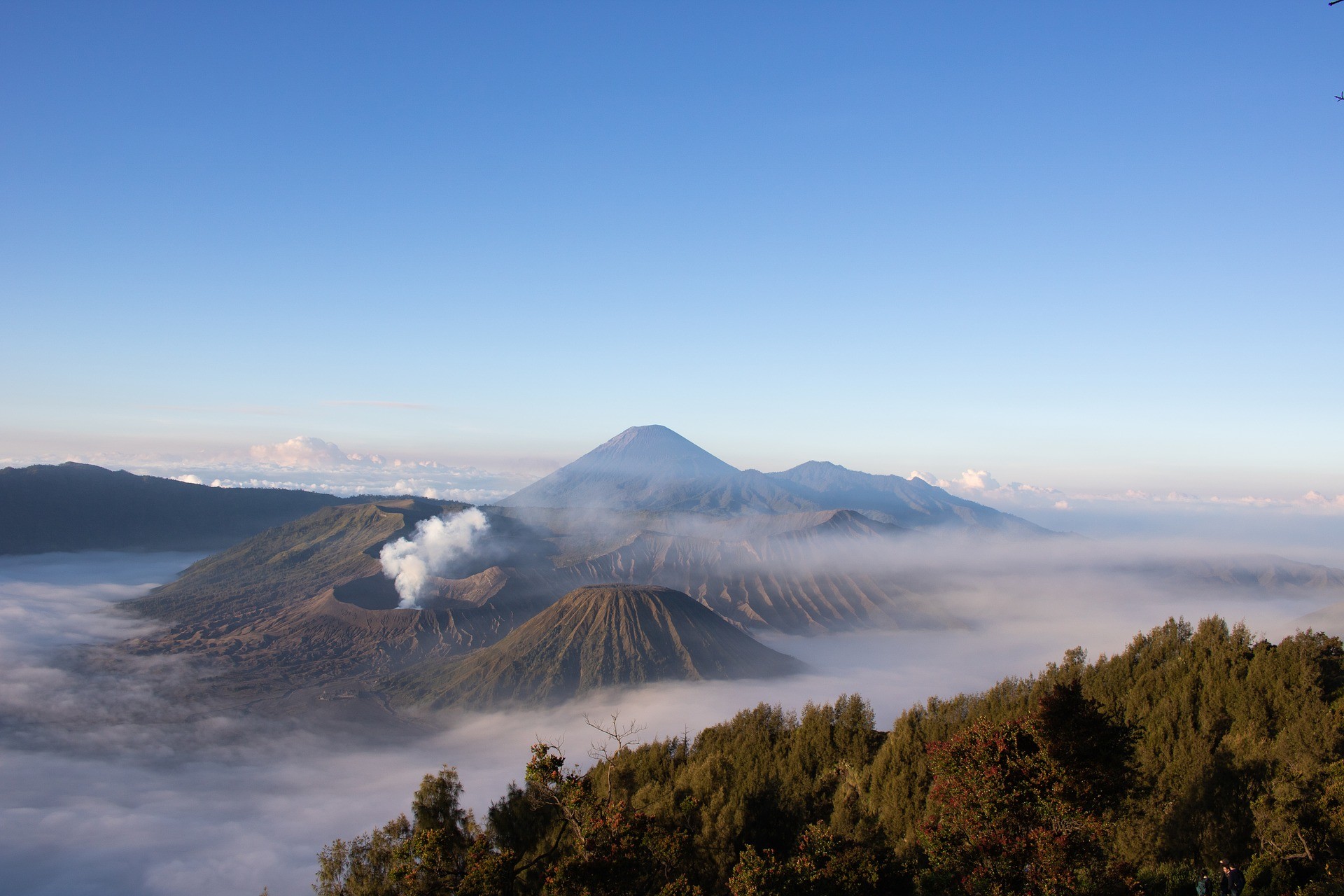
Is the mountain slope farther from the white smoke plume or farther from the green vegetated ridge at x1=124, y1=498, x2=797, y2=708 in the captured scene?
the white smoke plume

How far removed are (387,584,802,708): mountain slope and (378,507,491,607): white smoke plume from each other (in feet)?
116

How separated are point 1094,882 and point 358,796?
6584 cm

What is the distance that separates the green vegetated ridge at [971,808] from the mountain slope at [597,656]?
208ft

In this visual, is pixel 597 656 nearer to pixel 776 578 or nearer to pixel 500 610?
pixel 500 610

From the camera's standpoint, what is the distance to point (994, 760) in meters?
19.5

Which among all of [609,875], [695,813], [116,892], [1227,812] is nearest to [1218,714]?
[1227,812]

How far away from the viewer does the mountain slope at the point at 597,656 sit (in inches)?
3846

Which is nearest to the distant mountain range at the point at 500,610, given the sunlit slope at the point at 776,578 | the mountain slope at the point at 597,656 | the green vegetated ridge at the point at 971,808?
the mountain slope at the point at 597,656

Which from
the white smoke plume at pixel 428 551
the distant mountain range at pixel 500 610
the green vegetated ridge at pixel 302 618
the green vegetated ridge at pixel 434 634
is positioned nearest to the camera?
the green vegetated ridge at pixel 434 634

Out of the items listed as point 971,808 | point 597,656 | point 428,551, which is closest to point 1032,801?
point 971,808

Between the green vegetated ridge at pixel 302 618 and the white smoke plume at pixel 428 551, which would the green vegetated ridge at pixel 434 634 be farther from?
the white smoke plume at pixel 428 551

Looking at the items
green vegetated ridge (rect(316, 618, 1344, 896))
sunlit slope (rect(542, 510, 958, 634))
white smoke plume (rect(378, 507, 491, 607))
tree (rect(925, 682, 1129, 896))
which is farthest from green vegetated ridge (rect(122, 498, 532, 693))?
tree (rect(925, 682, 1129, 896))

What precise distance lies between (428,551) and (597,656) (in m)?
66.2

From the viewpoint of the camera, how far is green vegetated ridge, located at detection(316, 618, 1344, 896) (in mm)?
17922
